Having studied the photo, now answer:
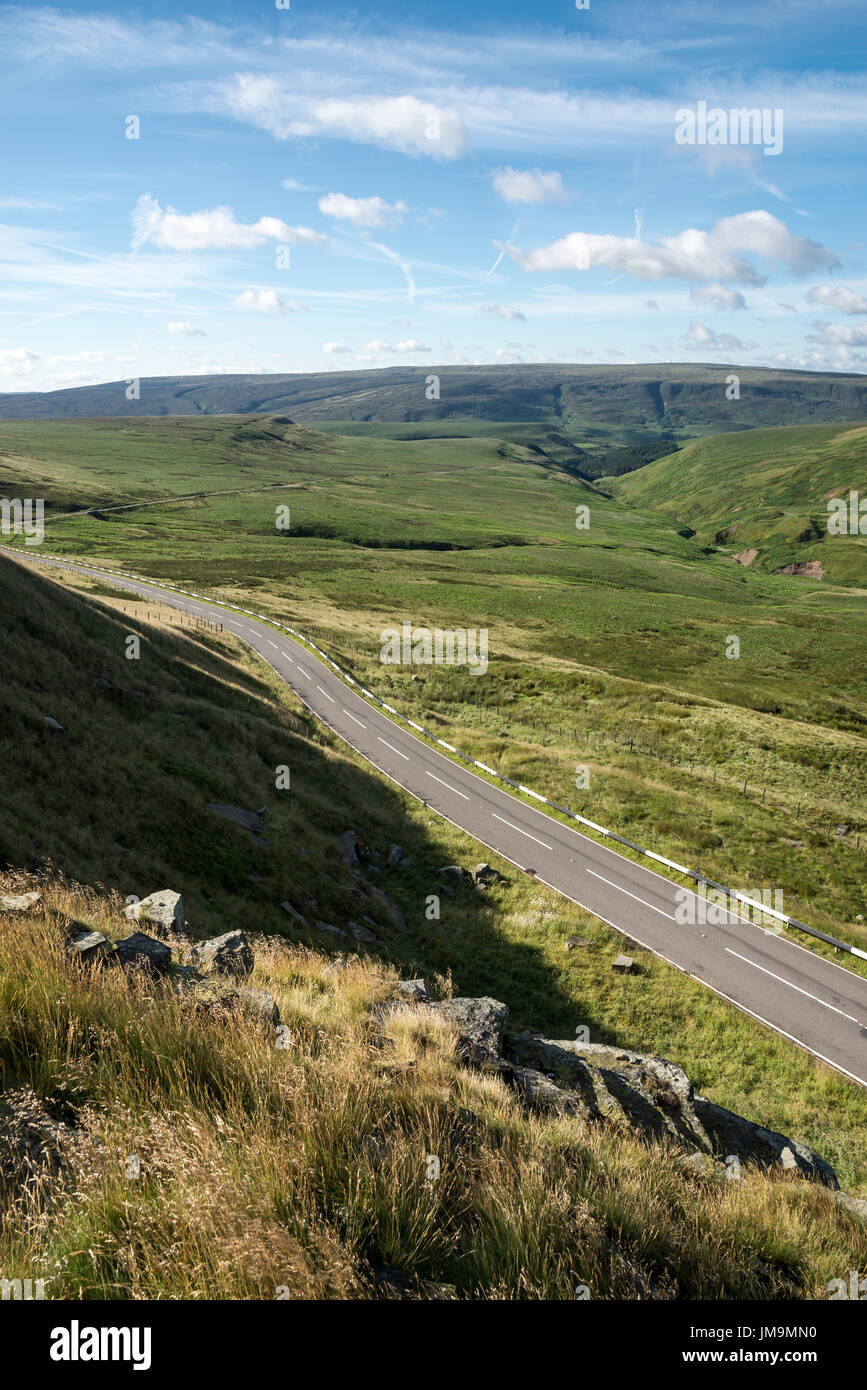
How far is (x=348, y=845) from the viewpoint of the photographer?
27.5 m

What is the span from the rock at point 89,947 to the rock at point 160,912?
3219 millimetres

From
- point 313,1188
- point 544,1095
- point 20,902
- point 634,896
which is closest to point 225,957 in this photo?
point 20,902

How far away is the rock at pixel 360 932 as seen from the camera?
2075 centimetres

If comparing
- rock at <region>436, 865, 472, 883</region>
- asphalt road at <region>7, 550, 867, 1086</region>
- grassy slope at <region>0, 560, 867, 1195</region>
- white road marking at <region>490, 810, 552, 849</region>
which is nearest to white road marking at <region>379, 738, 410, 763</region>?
asphalt road at <region>7, 550, 867, 1086</region>

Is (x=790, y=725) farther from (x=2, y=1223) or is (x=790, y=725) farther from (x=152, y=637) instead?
(x=2, y=1223)

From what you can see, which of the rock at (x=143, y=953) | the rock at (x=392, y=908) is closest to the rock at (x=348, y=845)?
the rock at (x=392, y=908)

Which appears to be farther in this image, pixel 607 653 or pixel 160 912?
pixel 607 653

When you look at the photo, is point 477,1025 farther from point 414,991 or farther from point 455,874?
point 455,874

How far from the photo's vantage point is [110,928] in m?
9.01

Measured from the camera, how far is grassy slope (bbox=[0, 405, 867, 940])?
128 ft

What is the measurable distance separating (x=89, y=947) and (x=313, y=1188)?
4.33 metres

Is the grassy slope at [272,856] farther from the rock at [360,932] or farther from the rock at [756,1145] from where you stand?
the rock at [756,1145]

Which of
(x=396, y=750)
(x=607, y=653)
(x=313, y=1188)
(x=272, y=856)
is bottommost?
(x=396, y=750)
